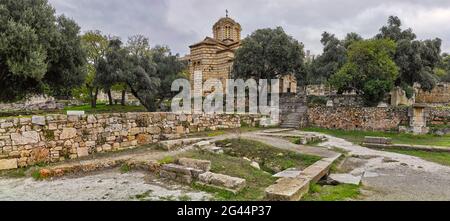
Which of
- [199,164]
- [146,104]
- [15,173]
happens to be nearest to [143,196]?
[199,164]

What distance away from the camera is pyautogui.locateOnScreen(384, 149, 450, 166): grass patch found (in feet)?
32.0

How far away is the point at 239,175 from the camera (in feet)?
23.8

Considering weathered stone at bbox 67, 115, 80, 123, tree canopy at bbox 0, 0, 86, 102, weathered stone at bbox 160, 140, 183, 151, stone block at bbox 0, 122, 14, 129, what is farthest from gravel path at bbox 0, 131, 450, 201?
tree canopy at bbox 0, 0, 86, 102

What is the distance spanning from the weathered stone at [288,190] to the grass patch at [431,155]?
627 cm

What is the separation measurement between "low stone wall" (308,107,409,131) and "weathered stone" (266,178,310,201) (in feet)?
48.8

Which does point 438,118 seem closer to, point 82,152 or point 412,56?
point 412,56

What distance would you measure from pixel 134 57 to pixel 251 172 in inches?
908

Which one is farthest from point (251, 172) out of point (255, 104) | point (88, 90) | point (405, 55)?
point (88, 90)

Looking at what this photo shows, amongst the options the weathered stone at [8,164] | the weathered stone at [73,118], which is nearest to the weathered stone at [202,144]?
the weathered stone at [73,118]

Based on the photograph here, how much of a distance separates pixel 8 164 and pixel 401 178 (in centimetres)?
1017

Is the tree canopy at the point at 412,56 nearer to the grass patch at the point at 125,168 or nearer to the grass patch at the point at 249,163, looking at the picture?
the grass patch at the point at 249,163

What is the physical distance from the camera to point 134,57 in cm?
2770
